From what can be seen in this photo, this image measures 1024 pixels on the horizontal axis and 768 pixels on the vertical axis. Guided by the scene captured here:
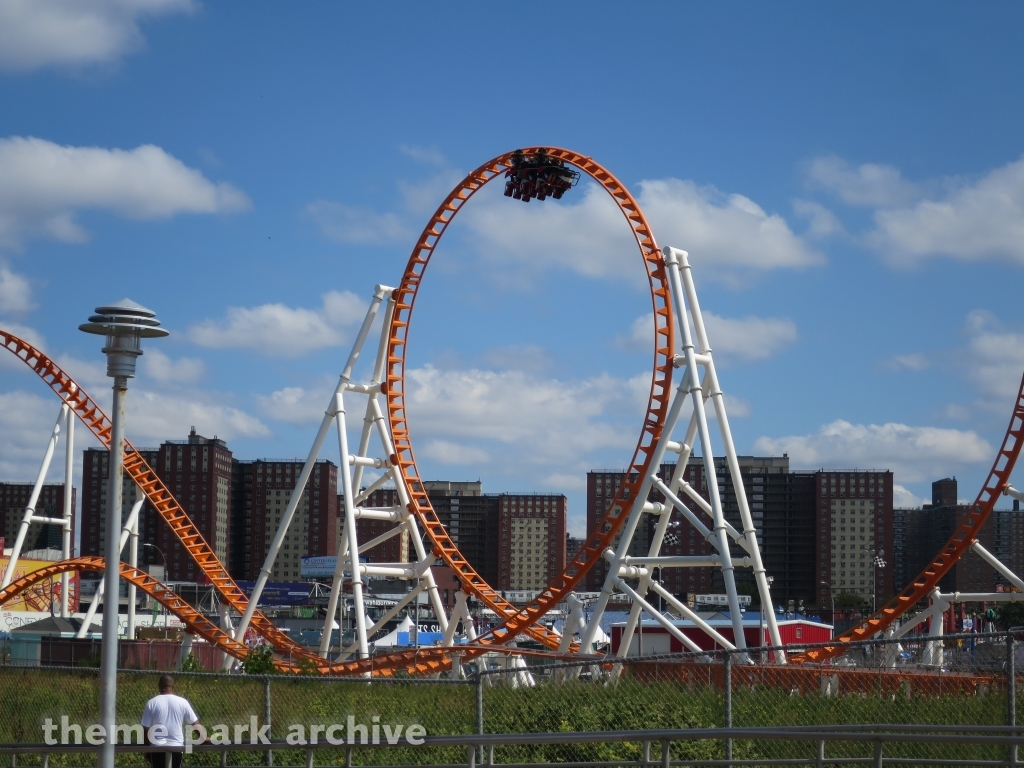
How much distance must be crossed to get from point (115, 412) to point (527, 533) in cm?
13940

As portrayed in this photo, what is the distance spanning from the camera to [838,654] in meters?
20.4

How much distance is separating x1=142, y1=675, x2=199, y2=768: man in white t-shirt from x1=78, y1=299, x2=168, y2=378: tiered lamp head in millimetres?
2339

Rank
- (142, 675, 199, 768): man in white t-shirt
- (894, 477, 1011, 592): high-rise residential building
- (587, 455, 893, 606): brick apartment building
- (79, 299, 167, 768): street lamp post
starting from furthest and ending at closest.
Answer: (894, 477, 1011, 592): high-rise residential building
(587, 455, 893, 606): brick apartment building
(142, 675, 199, 768): man in white t-shirt
(79, 299, 167, 768): street lamp post

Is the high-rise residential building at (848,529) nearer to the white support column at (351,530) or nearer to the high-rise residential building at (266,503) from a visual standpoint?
the high-rise residential building at (266,503)

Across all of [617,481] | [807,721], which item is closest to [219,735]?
[807,721]

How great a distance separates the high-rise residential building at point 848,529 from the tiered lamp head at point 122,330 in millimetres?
113808

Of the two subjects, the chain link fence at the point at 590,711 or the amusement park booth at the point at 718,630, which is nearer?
the chain link fence at the point at 590,711

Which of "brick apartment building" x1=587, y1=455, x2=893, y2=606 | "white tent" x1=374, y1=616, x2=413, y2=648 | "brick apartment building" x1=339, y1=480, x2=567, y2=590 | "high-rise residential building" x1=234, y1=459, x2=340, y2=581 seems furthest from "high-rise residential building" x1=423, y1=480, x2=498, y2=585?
"white tent" x1=374, y1=616, x2=413, y2=648

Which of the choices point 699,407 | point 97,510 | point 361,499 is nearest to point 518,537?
point 97,510

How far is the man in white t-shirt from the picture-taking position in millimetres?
8422

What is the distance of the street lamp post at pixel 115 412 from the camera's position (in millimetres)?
7426

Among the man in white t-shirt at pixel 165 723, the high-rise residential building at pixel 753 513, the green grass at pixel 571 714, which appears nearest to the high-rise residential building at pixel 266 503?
the high-rise residential building at pixel 753 513

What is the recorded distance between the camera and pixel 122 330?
25.8ft

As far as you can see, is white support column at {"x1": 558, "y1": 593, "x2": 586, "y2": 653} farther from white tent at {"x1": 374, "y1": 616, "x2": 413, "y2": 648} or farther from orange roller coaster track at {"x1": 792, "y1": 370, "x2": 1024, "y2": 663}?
white tent at {"x1": 374, "y1": 616, "x2": 413, "y2": 648}
